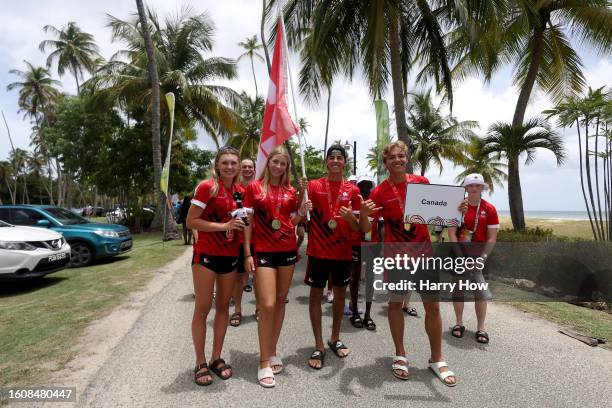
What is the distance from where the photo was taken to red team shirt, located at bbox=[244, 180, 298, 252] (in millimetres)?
3209

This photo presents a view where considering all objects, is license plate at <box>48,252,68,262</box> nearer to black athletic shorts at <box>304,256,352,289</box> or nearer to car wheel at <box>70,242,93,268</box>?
car wheel at <box>70,242,93,268</box>

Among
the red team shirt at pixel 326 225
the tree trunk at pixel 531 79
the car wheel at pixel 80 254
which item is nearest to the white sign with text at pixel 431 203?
the red team shirt at pixel 326 225

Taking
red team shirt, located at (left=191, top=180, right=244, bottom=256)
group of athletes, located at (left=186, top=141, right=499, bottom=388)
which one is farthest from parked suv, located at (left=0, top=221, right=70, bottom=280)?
red team shirt, located at (left=191, top=180, right=244, bottom=256)

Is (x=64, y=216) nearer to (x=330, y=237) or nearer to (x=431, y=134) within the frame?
(x=330, y=237)

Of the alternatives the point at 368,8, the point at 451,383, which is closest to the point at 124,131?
the point at 368,8

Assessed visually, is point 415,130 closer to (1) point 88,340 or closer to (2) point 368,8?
(2) point 368,8

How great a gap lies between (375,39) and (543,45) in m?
8.70

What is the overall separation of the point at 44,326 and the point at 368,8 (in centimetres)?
977

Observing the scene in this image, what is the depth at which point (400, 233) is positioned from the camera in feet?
10.6

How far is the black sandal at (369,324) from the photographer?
445 centimetres

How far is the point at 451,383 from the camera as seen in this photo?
304 centimetres

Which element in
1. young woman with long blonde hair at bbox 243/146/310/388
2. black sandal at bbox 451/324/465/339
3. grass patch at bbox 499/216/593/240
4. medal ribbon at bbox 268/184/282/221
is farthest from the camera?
grass patch at bbox 499/216/593/240

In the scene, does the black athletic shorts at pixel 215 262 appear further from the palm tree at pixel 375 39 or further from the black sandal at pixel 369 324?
the palm tree at pixel 375 39

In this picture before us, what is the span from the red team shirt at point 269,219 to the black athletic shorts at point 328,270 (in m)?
0.36
